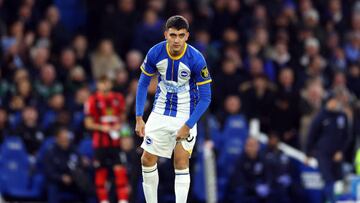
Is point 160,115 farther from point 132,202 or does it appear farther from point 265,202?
point 265,202

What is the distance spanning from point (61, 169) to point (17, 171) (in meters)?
0.72

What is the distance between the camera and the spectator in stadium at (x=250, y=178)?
1764 centimetres

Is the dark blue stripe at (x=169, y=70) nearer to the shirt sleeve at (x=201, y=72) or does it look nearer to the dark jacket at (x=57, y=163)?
the shirt sleeve at (x=201, y=72)

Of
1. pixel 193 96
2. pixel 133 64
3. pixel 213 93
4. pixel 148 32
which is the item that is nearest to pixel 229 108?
pixel 213 93

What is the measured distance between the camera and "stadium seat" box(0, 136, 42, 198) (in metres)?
17.2

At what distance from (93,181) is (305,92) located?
416cm

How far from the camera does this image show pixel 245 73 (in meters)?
19.4

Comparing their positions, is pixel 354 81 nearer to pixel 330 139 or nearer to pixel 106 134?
pixel 330 139

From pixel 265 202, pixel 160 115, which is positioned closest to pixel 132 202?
pixel 265 202

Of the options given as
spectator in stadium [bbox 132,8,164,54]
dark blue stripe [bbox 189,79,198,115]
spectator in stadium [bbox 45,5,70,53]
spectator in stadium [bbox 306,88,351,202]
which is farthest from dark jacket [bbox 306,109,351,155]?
dark blue stripe [bbox 189,79,198,115]

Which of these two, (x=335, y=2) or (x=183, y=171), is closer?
(x=183, y=171)

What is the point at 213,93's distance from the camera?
1886 centimetres

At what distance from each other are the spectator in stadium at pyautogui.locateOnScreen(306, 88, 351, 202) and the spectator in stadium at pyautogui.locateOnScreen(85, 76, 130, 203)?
2.94m

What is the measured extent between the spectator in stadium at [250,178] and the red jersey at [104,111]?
2302 mm
